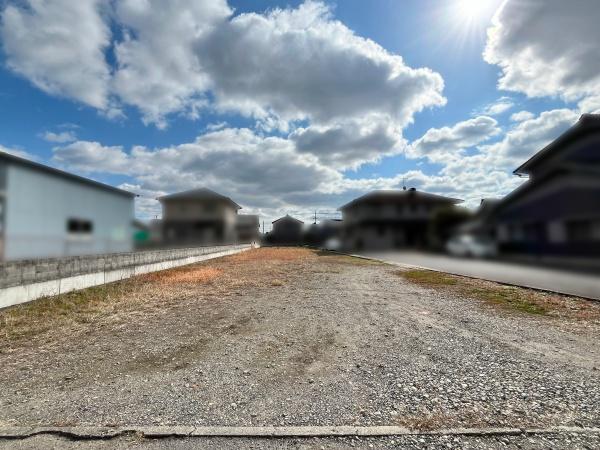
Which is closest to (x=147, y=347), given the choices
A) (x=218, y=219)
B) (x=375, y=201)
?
(x=375, y=201)

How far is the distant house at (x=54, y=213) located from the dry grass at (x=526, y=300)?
31.9 ft

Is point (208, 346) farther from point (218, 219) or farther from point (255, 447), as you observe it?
point (218, 219)

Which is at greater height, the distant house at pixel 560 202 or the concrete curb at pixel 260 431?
the distant house at pixel 560 202

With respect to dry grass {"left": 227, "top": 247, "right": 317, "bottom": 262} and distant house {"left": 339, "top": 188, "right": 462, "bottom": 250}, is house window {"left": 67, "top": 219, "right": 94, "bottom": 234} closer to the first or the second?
distant house {"left": 339, "top": 188, "right": 462, "bottom": 250}

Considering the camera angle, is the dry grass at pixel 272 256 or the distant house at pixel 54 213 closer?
the distant house at pixel 54 213

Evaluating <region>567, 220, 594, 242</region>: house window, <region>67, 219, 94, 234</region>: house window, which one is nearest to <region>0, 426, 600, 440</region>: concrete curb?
<region>567, 220, 594, 242</region>: house window

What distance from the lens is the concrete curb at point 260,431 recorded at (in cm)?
221

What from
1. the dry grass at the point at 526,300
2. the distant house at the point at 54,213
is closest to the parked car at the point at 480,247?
the dry grass at the point at 526,300

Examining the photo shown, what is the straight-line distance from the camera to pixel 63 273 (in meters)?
7.98

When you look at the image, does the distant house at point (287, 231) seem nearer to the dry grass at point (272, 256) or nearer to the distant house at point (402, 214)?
the dry grass at point (272, 256)

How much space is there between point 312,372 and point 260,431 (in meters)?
1.21

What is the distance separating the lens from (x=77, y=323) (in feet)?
18.3

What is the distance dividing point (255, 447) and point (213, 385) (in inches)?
44.2

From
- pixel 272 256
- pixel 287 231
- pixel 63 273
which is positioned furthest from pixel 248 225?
pixel 63 273
